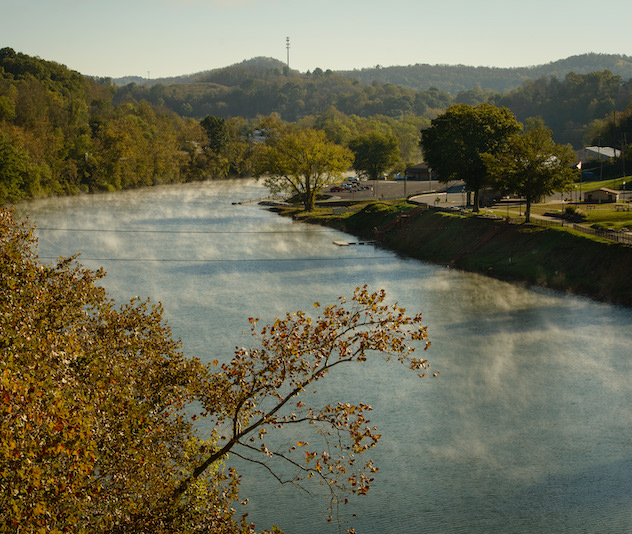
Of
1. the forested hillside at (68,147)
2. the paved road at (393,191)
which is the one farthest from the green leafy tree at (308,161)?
the forested hillside at (68,147)

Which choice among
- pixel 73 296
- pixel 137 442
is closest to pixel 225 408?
pixel 137 442

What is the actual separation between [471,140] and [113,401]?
7916cm

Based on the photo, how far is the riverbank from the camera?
59750mm

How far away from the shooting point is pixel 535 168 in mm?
76062

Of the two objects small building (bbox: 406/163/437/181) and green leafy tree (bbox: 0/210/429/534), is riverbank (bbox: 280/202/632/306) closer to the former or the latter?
green leafy tree (bbox: 0/210/429/534)

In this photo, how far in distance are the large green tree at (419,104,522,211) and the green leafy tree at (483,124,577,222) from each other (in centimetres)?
755

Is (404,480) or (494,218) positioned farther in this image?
(494,218)

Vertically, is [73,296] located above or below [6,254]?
below

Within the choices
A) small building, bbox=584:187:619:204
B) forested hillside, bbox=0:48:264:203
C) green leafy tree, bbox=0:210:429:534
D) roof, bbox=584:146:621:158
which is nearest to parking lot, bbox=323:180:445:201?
roof, bbox=584:146:621:158

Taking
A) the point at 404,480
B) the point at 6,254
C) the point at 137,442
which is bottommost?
the point at 404,480

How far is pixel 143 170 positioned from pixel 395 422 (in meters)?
146

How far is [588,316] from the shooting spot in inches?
2035

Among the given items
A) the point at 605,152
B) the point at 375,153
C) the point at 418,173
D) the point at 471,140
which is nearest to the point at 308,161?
the point at 471,140

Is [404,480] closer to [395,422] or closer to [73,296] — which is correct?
[395,422]
